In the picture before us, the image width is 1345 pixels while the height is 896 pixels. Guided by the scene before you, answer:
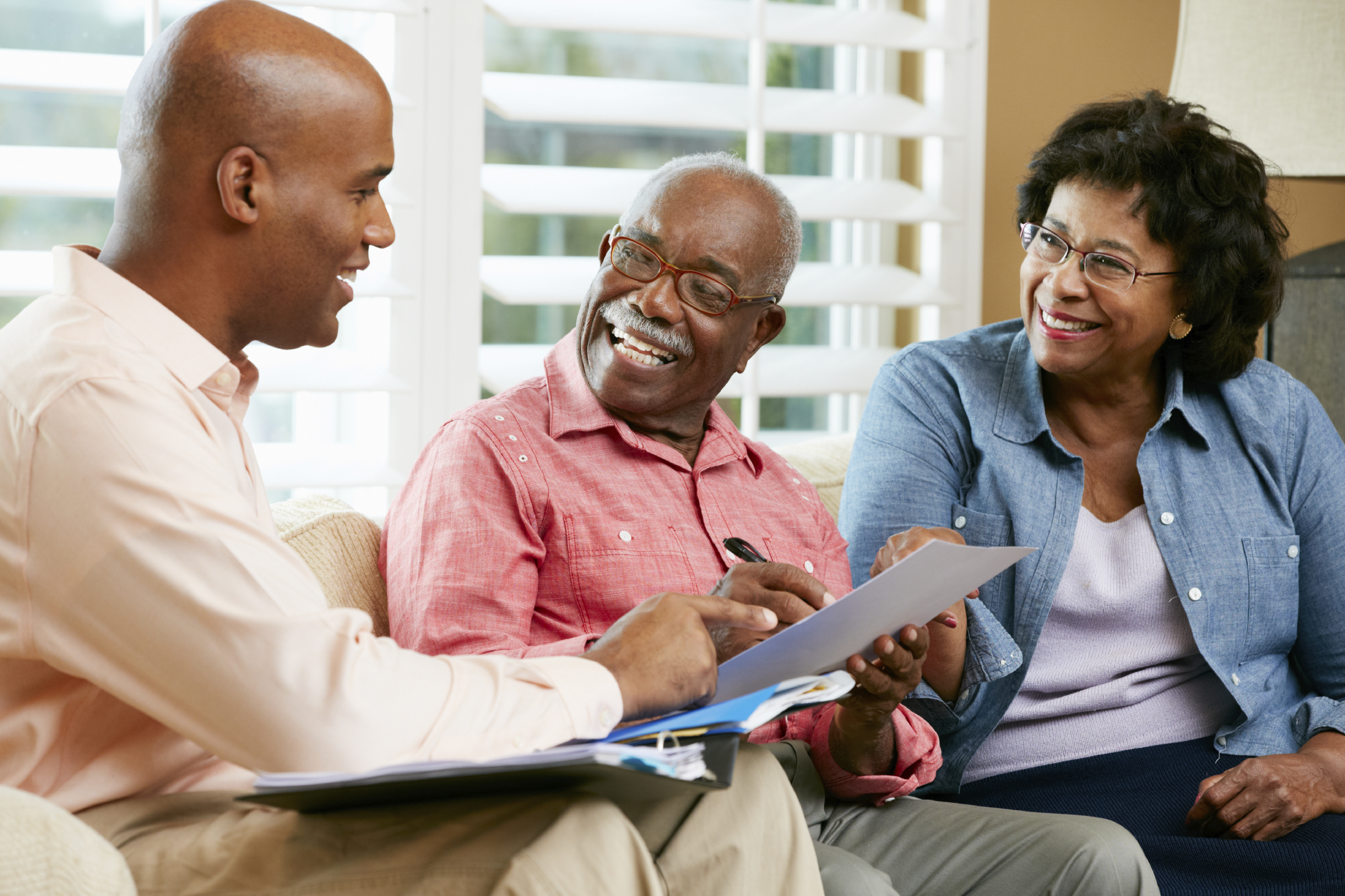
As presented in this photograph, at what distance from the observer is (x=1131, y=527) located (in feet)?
6.01

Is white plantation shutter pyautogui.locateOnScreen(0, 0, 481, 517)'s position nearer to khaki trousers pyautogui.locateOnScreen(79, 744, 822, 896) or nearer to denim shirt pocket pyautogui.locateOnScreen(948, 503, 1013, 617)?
denim shirt pocket pyautogui.locateOnScreen(948, 503, 1013, 617)

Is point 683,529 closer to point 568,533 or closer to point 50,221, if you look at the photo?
point 568,533

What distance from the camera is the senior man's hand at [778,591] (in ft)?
4.17

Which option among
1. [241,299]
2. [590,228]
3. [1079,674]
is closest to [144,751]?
[241,299]

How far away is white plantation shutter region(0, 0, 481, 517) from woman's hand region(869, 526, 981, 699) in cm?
92

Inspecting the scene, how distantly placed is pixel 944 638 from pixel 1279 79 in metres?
1.27

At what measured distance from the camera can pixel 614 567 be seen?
150 cm

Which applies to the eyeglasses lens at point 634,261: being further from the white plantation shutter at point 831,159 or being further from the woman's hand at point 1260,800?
the woman's hand at point 1260,800

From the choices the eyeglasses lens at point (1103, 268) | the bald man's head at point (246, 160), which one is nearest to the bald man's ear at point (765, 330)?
the eyeglasses lens at point (1103, 268)

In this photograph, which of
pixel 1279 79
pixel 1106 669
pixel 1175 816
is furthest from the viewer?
pixel 1279 79

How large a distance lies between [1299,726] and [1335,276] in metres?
0.99

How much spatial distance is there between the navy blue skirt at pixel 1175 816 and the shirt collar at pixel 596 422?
548 millimetres

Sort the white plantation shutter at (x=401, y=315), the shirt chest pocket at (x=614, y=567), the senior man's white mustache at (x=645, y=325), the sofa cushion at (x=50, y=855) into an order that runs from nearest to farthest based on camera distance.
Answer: the sofa cushion at (x=50, y=855) → the shirt chest pocket at (x=614, y=567) → the senior man's white mustache at (x=645, y=325) → the white plantation shutter at (x=401, y=315)

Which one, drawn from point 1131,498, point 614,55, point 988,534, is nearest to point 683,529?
point 988,534
